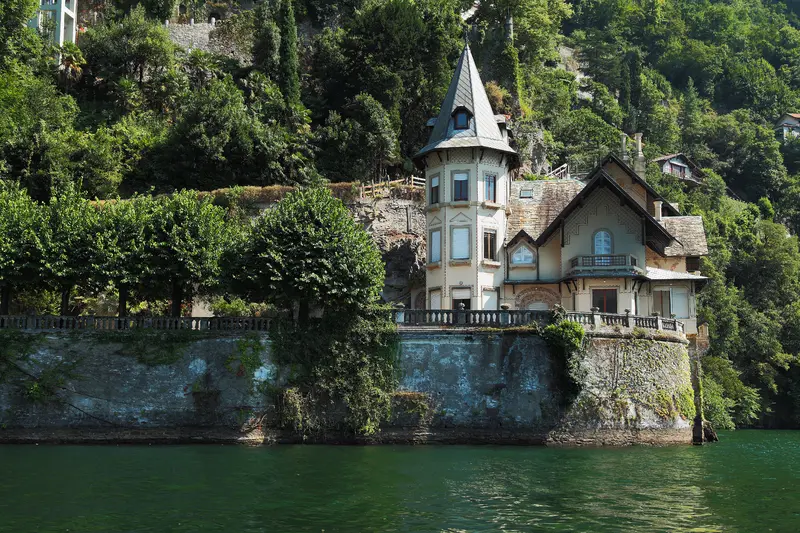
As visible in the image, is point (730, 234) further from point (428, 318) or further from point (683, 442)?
point (428, 318)

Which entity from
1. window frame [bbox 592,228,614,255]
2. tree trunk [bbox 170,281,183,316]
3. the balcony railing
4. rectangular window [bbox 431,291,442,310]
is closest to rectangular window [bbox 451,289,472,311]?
rectangular window [bbox 431,291,442,310]

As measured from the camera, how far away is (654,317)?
48.2 m

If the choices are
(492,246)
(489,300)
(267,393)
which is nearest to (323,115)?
(492,246)

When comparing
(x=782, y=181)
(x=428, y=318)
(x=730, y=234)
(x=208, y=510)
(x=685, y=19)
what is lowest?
(x=208, y=510)

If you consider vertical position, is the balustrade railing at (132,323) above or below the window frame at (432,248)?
below

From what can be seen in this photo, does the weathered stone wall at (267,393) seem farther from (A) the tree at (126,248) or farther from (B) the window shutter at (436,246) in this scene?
(B) the window shutter at (436,246)

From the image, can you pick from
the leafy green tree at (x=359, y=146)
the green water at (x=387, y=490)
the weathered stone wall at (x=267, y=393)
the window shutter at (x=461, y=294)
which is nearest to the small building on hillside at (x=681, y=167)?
the leafy green tree at (x=359, y=146)

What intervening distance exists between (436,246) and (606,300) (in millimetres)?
10229

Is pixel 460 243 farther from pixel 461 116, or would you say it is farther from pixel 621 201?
pixel 621 201

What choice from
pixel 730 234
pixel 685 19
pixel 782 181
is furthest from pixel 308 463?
pixel 685 19

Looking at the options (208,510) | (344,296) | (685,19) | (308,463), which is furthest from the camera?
(685,19)

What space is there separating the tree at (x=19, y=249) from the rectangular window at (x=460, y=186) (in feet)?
74.3

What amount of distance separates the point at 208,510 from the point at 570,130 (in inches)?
3132

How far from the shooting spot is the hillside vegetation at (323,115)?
68688 mm
